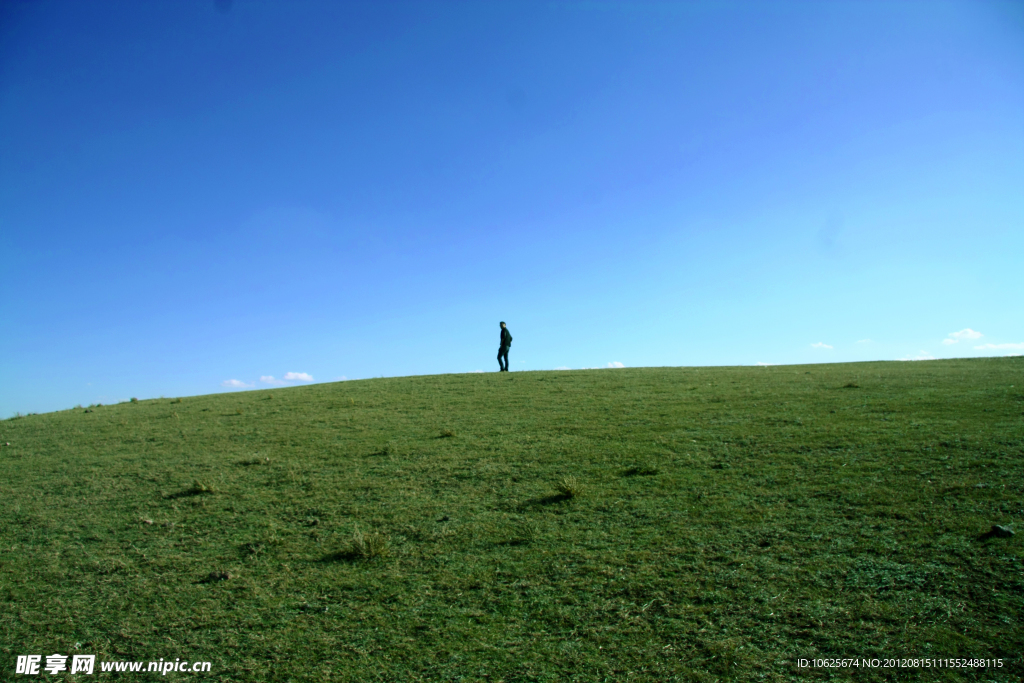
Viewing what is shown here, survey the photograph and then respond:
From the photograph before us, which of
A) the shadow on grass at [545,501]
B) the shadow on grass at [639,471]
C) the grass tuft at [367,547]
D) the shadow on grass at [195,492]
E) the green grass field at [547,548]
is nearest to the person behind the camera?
the green grass field at [547,548]

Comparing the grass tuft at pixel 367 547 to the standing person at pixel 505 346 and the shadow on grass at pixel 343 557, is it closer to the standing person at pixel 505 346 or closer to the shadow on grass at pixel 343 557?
the shadow on grass at pixel 343 557

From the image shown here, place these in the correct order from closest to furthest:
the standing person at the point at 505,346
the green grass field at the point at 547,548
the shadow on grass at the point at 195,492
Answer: the green grass field at the point at 547,548, the shadow on grass at the point at 195,492, the standing person at the point at 505,346

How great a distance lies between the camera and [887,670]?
3869 mm

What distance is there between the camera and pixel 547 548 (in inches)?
237

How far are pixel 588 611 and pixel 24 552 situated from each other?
24.5ft

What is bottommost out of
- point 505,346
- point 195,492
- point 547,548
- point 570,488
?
point 547,548

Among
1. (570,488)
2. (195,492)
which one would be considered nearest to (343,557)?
(570,488)

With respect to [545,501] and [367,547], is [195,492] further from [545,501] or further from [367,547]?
[545,501]

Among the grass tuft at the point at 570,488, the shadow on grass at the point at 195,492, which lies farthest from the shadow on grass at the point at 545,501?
the shadow on grass at the point at 195,492

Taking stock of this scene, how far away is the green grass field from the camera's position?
4312 mm

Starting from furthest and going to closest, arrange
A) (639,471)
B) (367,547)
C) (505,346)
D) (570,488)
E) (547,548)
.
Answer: (505,346) → (639,471) → (570,488) → (367,547) → (547,548)

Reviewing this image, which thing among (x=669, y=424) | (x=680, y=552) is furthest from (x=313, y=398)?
(x=680, y=552)

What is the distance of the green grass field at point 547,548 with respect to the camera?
4312 millimetres

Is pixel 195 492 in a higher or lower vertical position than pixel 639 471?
lower
